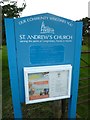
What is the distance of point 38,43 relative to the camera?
3.30 metres

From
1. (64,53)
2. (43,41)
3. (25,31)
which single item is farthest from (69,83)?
(25,31)

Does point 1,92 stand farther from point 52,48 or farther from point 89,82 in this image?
point 52,48

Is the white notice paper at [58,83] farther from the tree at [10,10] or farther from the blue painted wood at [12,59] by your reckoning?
the tree at [10,10]

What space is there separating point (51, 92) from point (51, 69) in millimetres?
350

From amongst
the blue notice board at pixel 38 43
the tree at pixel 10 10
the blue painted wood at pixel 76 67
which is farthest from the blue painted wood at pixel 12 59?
the tree at pixel 10 10

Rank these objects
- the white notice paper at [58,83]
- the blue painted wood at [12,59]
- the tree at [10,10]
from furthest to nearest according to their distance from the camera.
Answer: the tree at [10,10], the white notice paper at [58,83], the blue painted wood at [12,59]

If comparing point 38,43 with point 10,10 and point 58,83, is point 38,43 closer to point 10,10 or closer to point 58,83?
point 58,83

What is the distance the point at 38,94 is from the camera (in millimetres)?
3398

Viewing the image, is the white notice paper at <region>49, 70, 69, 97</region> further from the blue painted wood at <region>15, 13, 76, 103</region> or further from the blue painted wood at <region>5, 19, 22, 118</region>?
the blue painted wood at <region>5, 19, 22, 118</region>

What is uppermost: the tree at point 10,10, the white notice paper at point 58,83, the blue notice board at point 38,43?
the tree at point 10,10

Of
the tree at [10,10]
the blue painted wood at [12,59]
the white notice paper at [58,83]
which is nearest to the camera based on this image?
the blue painted wood at [12,59]

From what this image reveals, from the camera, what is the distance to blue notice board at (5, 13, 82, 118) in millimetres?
3205

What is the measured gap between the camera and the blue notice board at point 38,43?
3.21 m

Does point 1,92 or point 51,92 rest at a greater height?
point 51,92
